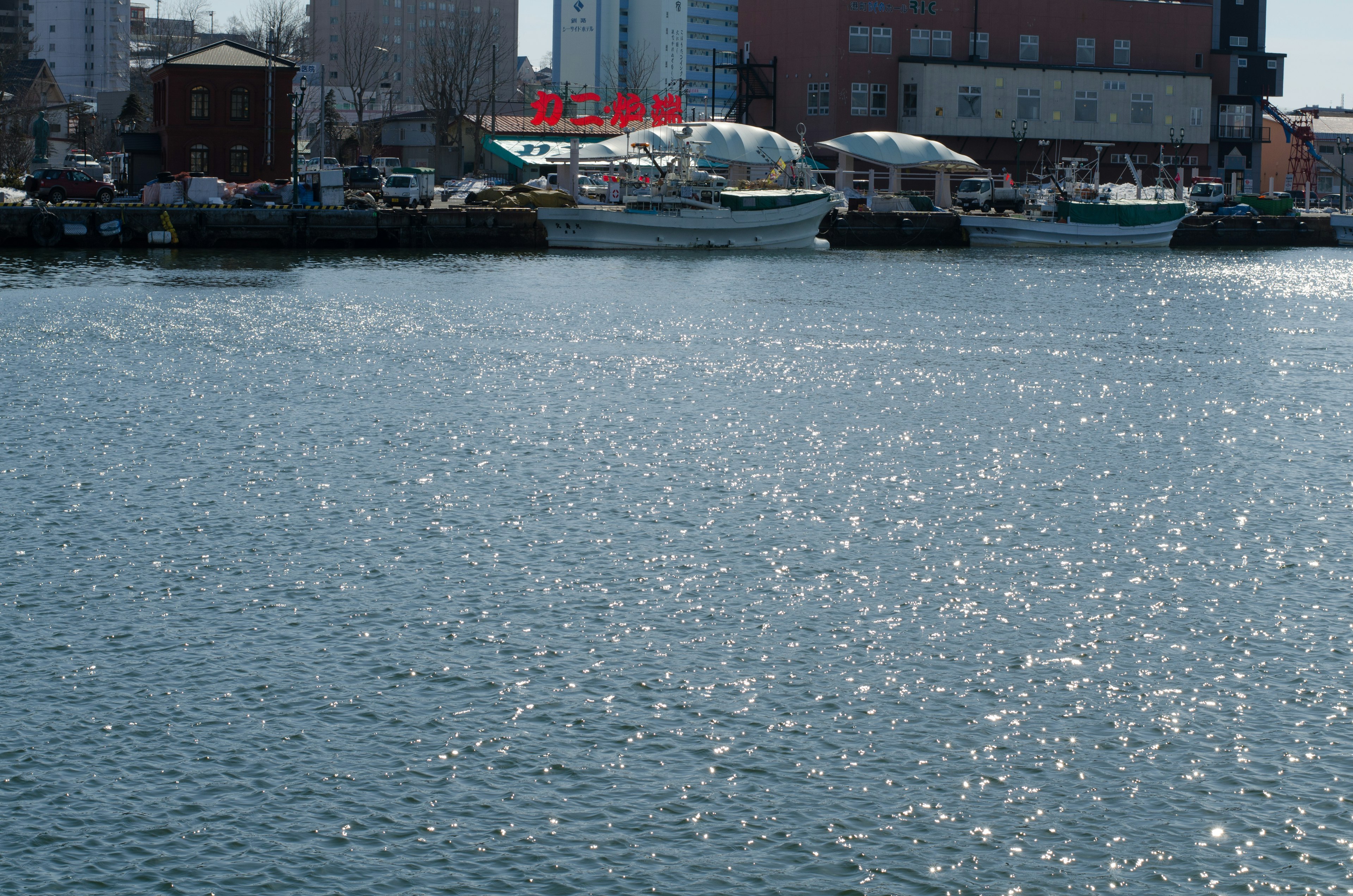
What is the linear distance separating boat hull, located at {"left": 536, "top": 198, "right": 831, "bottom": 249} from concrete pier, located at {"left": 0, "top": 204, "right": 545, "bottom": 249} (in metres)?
1.41

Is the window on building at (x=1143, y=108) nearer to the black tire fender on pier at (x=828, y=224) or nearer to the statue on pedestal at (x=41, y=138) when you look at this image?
the black tire fender on pier at (x=828, y=224)

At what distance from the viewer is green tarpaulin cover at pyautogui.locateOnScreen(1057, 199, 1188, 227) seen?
242ft

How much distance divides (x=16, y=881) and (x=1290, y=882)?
277 inches

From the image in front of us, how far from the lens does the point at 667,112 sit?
77.1 meters

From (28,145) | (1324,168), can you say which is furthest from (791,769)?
(1324,168)

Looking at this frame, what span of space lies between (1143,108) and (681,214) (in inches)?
1633

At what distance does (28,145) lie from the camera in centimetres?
9706

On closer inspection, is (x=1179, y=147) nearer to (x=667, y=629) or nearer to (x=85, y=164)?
Result: (x=85, y=164)

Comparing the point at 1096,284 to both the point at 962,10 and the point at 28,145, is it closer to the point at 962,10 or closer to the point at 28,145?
the point at 962,10

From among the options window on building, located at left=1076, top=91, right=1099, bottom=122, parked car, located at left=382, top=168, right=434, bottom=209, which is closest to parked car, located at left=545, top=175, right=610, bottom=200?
parked car, located at left=382, top=168, right=434, bottom=209

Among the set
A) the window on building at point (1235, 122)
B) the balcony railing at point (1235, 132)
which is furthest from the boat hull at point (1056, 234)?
the window on building at point (1235, 122)

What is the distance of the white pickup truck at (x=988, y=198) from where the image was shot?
79.1 metres

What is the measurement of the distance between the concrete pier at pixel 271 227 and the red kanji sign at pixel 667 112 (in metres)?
15.6

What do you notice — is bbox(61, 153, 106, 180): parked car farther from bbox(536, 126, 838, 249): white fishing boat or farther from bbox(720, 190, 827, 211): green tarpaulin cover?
bbox(720, 190, 827, 211): green tarpaulin cover
